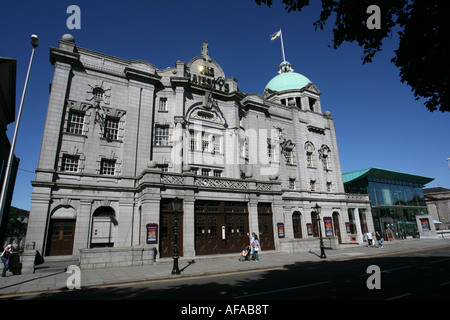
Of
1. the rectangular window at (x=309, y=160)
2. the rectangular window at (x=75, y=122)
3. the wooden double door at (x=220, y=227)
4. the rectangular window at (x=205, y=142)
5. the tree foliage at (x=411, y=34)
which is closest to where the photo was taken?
the tree foliage at (x=411, y=34)

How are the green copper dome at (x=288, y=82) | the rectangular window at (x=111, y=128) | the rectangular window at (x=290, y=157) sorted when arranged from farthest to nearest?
the green copper dome at (x=288, y=82), the rectangular window at (x=290, y=157), the rectangular window at (x=111, y=128)

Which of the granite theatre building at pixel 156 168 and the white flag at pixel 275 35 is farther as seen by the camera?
the white flag at pixel 275 35

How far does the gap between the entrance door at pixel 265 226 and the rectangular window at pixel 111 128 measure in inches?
619

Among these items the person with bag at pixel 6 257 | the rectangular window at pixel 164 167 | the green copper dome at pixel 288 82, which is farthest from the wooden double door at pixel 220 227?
the green copper dome at pixel 288 82

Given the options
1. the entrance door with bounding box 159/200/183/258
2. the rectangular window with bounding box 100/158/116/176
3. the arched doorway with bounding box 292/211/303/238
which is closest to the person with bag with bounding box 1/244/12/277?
the entrance door with bounding box 159/200/183/258

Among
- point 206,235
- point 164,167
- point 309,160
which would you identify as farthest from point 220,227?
point 309,160

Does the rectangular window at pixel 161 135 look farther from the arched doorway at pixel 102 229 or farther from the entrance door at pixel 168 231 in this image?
the arched doorway at pixel 102 229

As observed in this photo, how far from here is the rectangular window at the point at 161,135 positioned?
989 inches

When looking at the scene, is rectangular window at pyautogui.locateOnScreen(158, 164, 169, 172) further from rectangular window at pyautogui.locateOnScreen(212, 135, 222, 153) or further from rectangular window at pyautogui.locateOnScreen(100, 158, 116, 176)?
rectangular window at pyautogui.locateOnScreen(212, 135, 222, 153)

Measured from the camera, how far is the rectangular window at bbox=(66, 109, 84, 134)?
2181 cm

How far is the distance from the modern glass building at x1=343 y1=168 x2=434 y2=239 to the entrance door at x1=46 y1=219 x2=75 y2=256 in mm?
43502

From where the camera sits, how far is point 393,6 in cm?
762
